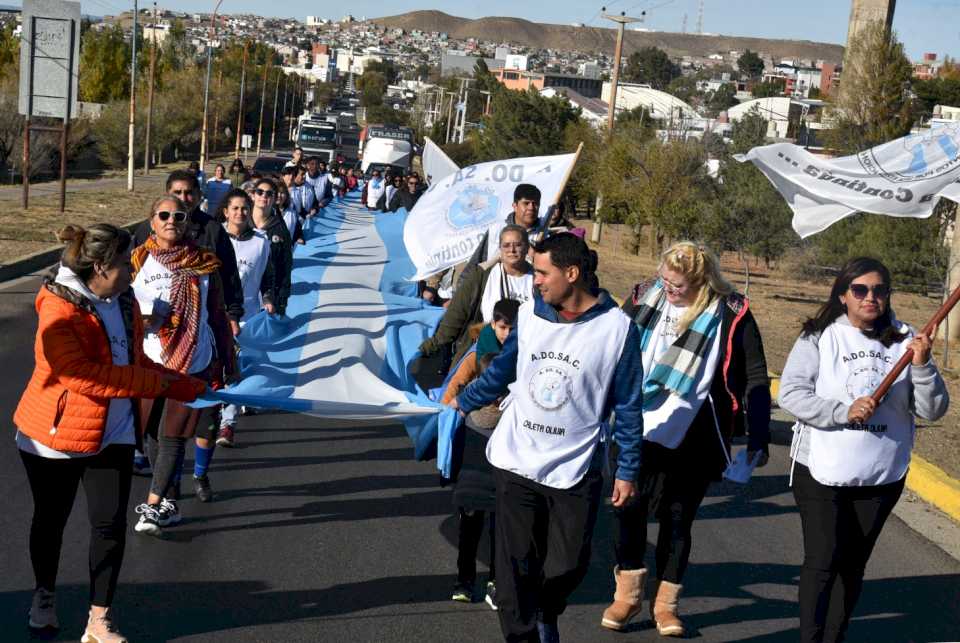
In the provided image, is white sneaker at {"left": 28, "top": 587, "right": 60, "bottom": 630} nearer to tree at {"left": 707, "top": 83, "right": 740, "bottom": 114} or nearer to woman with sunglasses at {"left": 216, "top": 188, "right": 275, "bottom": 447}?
woman with sunglasses at {"left": 216, "top": 188, "right": 275, "bottom": 447}

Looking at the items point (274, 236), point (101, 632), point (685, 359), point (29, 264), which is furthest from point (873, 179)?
point (29, 264)

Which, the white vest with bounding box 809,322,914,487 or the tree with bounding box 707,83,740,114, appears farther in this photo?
the tree with bounding box 707,83,740,114

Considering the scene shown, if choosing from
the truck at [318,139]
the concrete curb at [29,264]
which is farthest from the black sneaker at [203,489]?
the truck at [318,139]

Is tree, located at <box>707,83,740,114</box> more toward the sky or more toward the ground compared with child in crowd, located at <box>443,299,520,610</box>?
more toward the sky

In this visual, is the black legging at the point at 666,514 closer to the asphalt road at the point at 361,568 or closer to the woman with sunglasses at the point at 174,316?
the asphalt road at the point at 361,568

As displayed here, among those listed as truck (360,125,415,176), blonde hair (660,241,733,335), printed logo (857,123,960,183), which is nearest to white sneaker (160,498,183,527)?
blonde hair (660,241,733,335)

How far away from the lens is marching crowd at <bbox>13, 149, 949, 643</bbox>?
5.08 m

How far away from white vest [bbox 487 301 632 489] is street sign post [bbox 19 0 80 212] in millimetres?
25319

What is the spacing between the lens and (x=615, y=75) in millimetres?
50969

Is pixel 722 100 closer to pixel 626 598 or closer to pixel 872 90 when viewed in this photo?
pixel 872 90

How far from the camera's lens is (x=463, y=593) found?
6355 mm

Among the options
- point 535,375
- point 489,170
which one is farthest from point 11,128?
point 535,375

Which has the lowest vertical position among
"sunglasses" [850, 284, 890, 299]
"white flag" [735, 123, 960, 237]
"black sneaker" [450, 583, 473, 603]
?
"black sneaker" [450, 583, 473, 603]

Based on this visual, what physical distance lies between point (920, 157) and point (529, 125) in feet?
212
